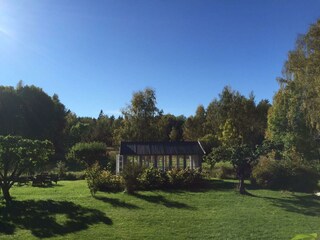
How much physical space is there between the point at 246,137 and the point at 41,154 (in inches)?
1456

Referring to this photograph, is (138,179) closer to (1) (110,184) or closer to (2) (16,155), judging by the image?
(1) (110,184)

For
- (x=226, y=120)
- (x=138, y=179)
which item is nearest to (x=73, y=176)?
(x=138, y=179)

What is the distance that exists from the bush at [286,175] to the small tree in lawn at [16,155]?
13293mm

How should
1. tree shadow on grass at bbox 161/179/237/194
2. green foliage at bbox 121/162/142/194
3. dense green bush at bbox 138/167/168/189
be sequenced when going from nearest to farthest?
green foliage at bbox 121/162/142/194 < tree shadow on grass at bbox 161/179/237/194 < dense green bush at bbox 138/167/168/189

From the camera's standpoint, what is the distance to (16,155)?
1741 centimetres

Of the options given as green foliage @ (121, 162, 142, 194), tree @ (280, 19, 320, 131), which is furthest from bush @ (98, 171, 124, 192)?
tree @ (280, 19, 320, 131)

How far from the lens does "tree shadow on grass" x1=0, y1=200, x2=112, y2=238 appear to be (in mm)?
12109

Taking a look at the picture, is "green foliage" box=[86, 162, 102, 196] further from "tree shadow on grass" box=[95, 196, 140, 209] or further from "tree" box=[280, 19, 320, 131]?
"tree" box=[280, 19, 320, 131]

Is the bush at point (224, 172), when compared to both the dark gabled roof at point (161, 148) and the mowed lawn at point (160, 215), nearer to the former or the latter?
the dark gabled roof at point (161, 148)

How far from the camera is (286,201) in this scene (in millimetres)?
17188

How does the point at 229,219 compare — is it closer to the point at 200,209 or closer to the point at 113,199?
the point at 200,209

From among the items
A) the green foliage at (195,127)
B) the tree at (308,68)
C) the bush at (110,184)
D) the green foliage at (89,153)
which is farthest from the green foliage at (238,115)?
the bush at (110,184)

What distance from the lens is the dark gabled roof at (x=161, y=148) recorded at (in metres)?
25.7

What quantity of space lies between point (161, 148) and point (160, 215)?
12.5 metres
